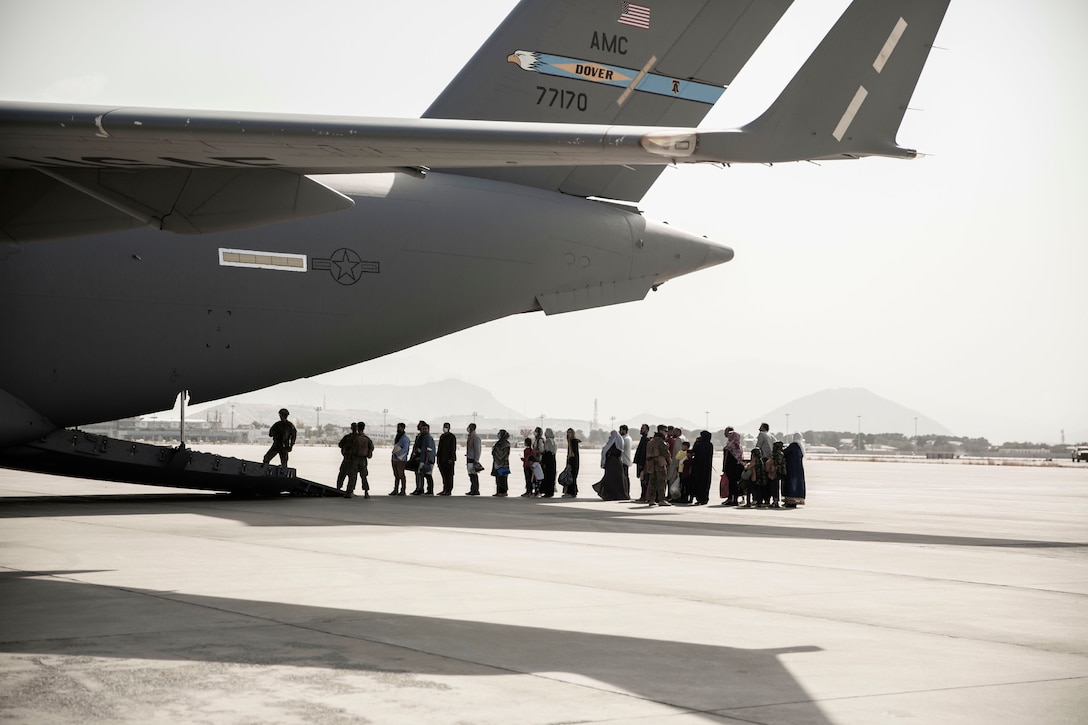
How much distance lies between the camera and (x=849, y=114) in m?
8.48

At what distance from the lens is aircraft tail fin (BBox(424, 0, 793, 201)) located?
19.2m

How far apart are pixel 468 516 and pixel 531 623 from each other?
9.70m

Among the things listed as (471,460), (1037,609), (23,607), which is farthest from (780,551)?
(471,460)

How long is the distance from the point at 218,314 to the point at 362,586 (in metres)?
9.59

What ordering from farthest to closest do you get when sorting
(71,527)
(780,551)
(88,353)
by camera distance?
1. (88,353)
2. (71,527)
3. (780,551)

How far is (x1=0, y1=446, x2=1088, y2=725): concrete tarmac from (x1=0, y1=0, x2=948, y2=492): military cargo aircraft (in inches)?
122

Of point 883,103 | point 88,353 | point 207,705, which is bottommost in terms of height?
point 207,705

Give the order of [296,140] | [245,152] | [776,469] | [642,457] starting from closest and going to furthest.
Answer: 1. [296,140]
2. [245,152]
3. [776,469]
4. [642,457]

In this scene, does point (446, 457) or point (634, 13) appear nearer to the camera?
point (634, 13)

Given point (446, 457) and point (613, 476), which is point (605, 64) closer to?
point (613, 476)

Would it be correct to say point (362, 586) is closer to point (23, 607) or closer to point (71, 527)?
point (23, 607)

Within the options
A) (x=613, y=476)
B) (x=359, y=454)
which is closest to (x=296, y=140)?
(x=359, y=454)

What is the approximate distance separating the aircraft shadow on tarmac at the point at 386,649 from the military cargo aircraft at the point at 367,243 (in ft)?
12.5

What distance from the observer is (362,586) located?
30.5 ft
